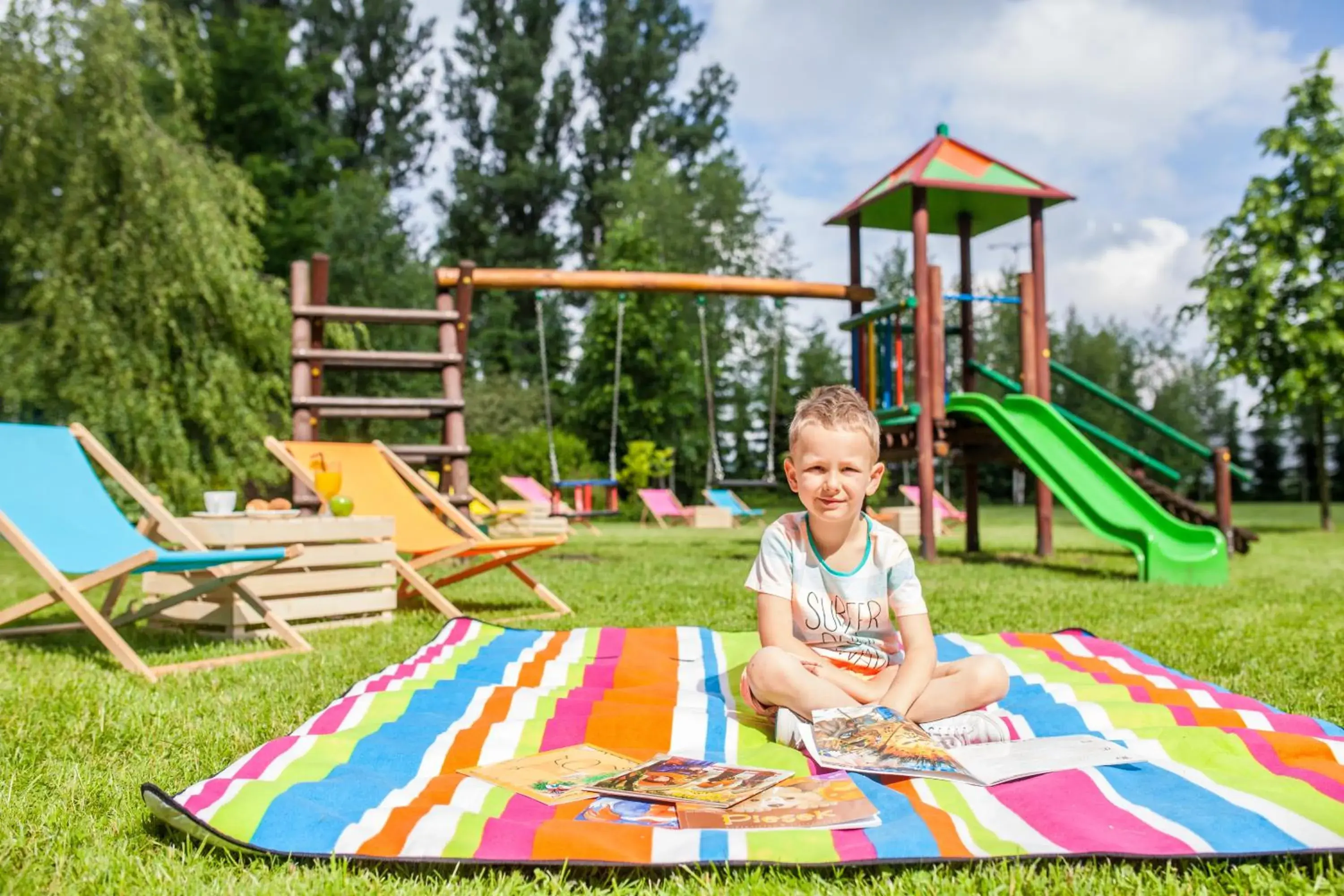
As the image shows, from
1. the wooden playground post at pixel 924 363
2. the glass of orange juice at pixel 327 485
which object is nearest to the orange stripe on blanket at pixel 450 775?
the glass of orange juice at pixel 327 485

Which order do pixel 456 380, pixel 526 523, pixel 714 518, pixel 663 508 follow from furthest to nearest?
pixel 663 508
pixel 714 518
pixel 526 523
pixel 456 380

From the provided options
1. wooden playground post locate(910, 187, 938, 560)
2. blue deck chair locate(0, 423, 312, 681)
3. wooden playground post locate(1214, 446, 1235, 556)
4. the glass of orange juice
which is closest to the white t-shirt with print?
blue deck chair locate(0, 423, 312, 681)

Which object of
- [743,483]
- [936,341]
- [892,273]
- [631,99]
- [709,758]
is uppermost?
[631,99]

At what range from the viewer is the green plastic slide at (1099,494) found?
281 inches

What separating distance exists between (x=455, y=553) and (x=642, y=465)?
16516 millimetres

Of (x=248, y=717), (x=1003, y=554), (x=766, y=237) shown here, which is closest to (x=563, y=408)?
(x=766, y=237)

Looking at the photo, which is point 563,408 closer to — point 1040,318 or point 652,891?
point 1040,318

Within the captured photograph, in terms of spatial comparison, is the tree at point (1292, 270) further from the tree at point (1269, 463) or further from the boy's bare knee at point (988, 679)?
the tree at point (1269, 463)

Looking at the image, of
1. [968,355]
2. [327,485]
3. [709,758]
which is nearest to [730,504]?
[968,355]

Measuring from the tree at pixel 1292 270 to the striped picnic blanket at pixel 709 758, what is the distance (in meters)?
12.9

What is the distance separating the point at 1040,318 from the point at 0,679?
8.30m

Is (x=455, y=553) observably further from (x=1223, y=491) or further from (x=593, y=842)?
(x=1223, y=491)

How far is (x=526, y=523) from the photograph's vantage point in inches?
542

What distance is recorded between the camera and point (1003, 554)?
9.97 meters
